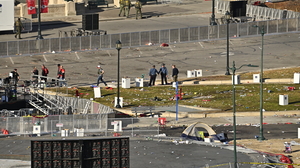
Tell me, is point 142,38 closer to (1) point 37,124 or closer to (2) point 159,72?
(2) point 159,72

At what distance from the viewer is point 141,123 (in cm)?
4303

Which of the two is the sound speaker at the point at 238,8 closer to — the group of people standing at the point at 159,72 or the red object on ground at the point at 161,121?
the group of people standing at the point at 159,72

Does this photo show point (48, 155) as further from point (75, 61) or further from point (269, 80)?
point (75, 61)

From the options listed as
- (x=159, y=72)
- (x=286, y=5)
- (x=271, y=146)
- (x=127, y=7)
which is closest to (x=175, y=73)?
(x=159, y=72)

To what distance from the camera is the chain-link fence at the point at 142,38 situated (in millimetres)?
62500

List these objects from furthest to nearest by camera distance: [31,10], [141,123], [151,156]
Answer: [31,10] → [141,123] → [151,156]

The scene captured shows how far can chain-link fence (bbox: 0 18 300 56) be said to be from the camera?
2461 inches

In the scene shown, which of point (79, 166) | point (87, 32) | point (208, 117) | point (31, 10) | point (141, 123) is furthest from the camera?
point (31, 10)

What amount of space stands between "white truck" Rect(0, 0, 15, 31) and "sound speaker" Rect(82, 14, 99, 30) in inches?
238

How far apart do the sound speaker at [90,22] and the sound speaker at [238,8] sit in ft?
41.7

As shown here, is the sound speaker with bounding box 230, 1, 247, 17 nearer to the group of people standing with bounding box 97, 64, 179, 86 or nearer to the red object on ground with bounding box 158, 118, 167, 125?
the group of people standing with bounding box 97, 64, 179, 86

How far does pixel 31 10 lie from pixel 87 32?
788 centimetres

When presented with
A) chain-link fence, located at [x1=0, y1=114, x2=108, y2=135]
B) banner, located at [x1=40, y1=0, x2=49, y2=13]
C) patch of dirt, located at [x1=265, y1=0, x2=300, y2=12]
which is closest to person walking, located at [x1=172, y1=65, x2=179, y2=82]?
chain-link fence, located at [x1=0, y1=114, x2=108, y2=135]

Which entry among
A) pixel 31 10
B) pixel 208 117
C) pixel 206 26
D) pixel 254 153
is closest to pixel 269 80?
pixel 208 117
